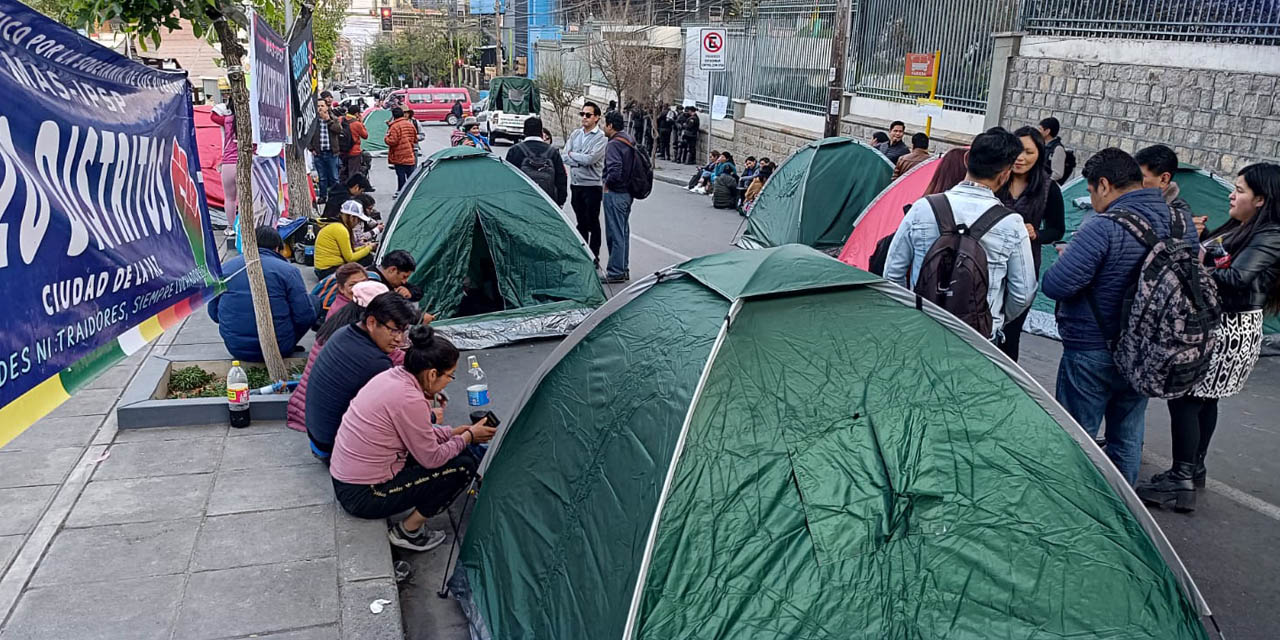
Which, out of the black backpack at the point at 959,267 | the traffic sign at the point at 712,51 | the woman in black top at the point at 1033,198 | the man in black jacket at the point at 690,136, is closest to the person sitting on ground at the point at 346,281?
the black backpack at the point at 959,267

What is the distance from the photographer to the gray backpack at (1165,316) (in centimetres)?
400

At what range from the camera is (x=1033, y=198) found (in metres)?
5.26

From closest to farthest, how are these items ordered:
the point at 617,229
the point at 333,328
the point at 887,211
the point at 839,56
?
the point at 333,328
the point at 887,211
the point at 617,229
the point at 839,56

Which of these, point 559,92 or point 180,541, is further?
point 559,92

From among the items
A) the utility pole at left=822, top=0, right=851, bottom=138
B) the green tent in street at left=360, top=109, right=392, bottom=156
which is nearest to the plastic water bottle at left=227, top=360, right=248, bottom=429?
the utility pole at left=822, top=0, right=851, bottom=138

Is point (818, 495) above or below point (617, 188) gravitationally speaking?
below

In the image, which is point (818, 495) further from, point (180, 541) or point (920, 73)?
point (920, 73)

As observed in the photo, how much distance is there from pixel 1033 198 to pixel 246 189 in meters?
4.81

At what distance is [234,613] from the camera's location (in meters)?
3.55

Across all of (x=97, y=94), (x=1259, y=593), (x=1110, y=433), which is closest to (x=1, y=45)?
(x=97, y=94)

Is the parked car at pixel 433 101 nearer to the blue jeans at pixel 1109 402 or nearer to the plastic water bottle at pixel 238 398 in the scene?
the plastic water bottle at pixel 238 398

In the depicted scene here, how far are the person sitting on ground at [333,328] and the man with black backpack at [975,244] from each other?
2.70 metres

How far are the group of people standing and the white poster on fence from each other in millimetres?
19828

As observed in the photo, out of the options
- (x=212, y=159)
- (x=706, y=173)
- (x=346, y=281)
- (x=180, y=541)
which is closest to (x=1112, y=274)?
(x=346, y=281)
